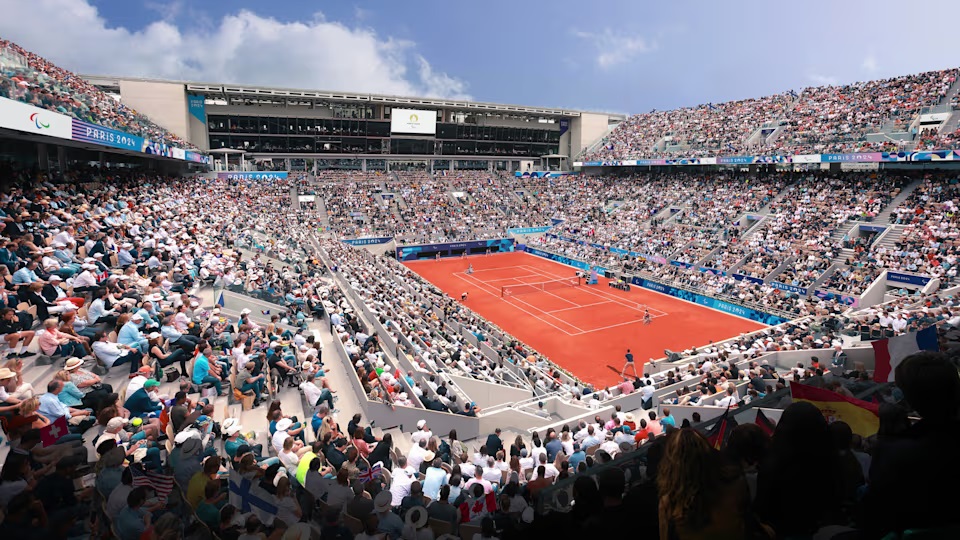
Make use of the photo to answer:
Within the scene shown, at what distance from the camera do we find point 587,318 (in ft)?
98.0

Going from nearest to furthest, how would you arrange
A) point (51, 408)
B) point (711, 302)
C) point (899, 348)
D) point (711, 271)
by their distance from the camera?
point (51, 408), point (899, 348), point (711, 302), point (711, 271)

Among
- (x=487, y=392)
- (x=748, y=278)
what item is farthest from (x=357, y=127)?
(x=487, y=392)

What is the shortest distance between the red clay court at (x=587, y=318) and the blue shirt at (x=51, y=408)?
18.0 m

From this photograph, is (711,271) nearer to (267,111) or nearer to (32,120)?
(32,120)

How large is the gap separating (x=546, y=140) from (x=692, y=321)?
4908 centimetres

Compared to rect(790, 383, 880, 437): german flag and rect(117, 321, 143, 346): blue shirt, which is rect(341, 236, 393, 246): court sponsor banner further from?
rect(790, 383, 880, 437): german flag

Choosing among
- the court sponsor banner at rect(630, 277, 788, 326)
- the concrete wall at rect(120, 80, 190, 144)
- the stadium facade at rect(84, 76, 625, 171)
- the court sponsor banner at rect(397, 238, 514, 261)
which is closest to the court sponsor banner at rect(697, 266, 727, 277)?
the court sponsor banner at rect(630, 277, 788, 326)

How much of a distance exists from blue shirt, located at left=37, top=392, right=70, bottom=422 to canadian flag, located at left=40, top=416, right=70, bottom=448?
134 mm

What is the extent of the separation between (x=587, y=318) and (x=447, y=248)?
889 inches

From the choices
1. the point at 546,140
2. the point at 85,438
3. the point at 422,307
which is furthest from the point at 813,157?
the point at 85,438

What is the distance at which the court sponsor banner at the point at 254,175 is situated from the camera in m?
48.5

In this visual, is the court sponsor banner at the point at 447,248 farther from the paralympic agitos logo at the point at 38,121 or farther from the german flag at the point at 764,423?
the german flag at the point at 764,423

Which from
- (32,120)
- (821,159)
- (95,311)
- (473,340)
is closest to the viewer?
(95,311)

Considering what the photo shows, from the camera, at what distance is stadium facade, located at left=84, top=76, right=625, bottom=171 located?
5147 cm
